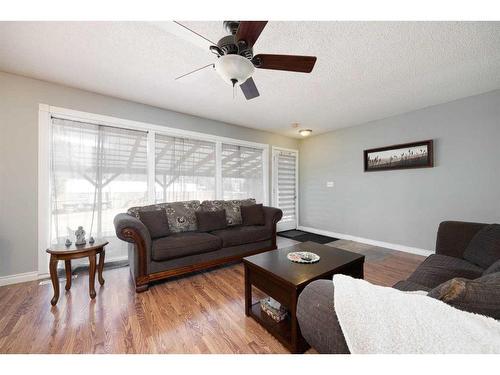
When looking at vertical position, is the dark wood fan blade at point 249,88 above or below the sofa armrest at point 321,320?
above

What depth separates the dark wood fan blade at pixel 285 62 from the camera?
143 cm

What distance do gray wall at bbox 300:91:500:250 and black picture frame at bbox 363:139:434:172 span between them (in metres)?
0.10

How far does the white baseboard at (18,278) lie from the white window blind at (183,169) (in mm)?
1647

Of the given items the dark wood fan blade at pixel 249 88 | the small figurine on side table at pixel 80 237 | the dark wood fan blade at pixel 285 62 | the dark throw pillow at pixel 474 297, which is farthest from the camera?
the small figurine on side table at pixel 80 237

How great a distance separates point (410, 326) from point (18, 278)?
12.0 ft

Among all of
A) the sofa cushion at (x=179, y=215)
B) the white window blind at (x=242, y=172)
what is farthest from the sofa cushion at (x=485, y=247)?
the white window blind at (x=242, y=172)

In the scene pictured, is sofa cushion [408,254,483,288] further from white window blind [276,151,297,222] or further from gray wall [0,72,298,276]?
gray wall [0,72,298,276]

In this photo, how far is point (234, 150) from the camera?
13.6ft

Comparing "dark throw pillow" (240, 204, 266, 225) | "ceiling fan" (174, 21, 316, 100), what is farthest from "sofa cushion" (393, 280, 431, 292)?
"dark throw pillow" (240, 204, 266, 225)

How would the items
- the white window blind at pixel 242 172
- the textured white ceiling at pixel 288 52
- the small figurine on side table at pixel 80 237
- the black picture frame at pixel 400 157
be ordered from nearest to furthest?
the textured white ceiling at pixel 288 52
the small figurine on side table at pixel 80 237
the black picture frame at pixel 400 157
the white window blind at pixel 242 172

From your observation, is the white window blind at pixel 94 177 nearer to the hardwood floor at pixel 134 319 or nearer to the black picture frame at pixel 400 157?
the hardwood floor at pixel 134 319

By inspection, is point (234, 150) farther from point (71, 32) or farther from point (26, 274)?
point (26, 274)
